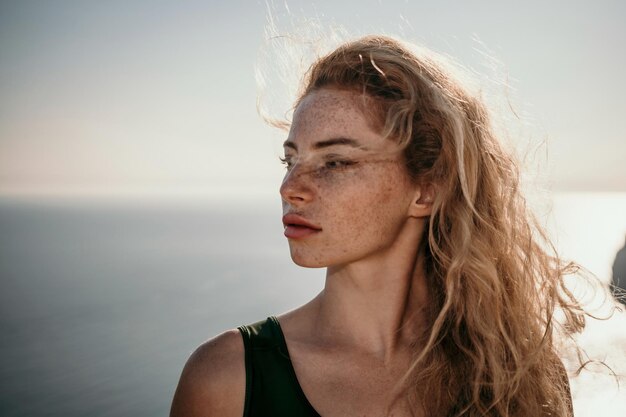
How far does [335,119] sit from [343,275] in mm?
985

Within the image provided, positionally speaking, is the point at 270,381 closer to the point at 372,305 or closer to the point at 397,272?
the point at 372,305

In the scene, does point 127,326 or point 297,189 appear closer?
point 297,189

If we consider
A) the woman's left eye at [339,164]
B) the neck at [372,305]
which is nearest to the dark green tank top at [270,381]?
the neck at [372,305]

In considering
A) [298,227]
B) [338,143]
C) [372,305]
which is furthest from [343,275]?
[338,143]

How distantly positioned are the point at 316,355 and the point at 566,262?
1.99 meters

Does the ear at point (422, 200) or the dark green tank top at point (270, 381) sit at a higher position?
the ear at point (422, 200)

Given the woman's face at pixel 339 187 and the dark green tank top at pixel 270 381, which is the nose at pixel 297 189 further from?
the dark green tank top at pixel 270 381

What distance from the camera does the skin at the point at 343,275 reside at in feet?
8.28

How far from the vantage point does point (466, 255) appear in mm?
3008

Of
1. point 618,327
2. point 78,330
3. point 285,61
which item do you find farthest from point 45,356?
point 285,61

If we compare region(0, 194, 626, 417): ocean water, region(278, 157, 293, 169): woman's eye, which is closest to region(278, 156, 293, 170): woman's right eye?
region(278, 157, 293, 169): woman's eye

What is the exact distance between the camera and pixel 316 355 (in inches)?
108

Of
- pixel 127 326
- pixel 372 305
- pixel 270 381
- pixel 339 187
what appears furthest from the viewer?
pixel 127 326

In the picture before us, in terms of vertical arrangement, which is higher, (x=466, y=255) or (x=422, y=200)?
(x=422, y=200)
